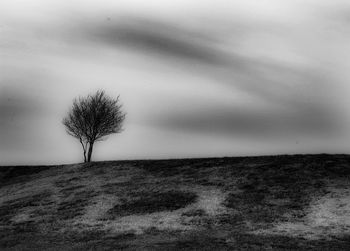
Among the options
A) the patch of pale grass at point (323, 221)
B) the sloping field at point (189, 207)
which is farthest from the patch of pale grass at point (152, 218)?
the patch of pale grass at point (323, 221)

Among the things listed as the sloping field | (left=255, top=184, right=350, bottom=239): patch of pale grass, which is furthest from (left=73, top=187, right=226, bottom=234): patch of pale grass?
(left=255, top=184, right=350, bottom=239): patch of pale grass

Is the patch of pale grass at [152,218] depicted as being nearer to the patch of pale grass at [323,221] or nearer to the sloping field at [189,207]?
the sloping field at [189,207]

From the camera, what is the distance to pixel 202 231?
3027cm

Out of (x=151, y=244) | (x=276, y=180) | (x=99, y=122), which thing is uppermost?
(x=99, y=122)

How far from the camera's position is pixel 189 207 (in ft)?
120

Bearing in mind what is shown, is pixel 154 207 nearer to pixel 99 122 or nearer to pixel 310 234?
pixel 310 234

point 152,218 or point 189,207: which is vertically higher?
point 189,207

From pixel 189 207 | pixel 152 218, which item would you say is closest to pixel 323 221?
pixel 189 207

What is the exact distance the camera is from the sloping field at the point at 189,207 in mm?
28109

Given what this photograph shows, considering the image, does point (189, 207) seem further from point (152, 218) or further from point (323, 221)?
point (323, 221)

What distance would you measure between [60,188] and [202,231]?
24.4 m

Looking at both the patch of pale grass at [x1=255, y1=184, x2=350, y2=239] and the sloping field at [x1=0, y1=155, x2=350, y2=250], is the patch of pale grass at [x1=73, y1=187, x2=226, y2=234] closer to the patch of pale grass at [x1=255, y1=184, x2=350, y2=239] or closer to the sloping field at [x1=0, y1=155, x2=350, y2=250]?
the sloping field at [x1=0, y1=155, x2=350, y2=250]

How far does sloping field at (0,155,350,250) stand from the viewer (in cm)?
2811

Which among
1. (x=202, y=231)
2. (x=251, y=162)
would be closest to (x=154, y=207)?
(x=202, y=231)
